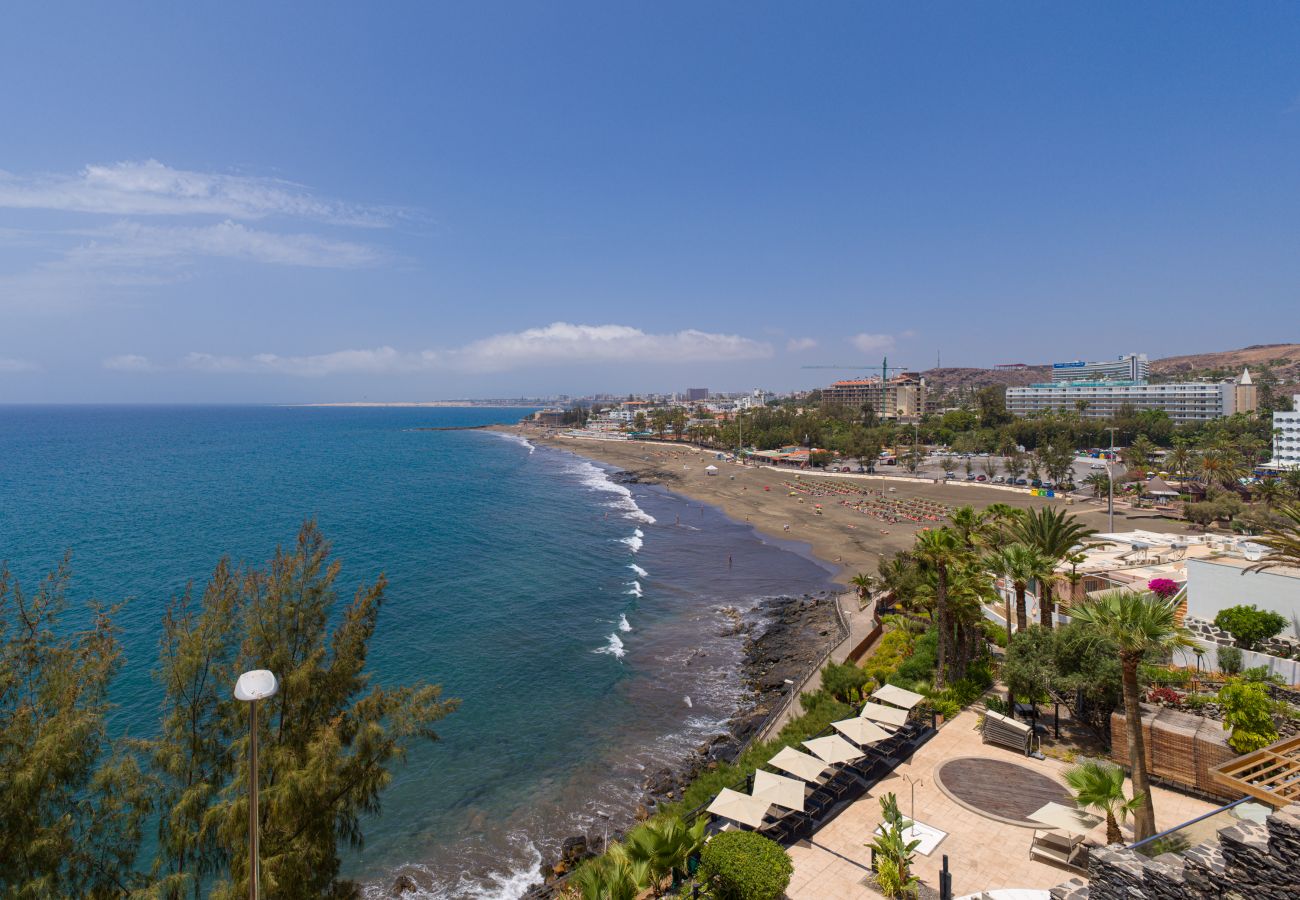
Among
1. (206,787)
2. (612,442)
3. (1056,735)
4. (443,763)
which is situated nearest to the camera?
(206,787)

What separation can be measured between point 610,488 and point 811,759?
258 feet

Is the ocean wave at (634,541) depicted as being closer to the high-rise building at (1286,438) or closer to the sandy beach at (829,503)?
the sandy beach at (829,503)

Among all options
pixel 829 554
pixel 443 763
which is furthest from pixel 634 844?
pixel 829 554

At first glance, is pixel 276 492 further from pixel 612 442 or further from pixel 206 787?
pixel 612 442

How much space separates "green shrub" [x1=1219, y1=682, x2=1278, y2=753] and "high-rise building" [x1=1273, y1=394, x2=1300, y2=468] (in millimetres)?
99067

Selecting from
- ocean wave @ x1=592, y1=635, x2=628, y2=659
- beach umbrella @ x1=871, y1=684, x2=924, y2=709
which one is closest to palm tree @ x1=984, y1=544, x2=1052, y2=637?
beach umbrella @ x1=871, y1=684, x2=924, y2=709

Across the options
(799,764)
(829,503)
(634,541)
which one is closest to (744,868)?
(799,764)

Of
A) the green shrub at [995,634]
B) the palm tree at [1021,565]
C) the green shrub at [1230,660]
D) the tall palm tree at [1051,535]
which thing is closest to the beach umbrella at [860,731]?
the palm tree at [1021,565]

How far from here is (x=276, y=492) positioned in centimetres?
7888

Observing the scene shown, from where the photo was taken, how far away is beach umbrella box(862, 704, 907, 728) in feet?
58.3

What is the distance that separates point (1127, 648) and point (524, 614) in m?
32.3

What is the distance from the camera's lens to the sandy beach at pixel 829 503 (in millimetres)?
56344

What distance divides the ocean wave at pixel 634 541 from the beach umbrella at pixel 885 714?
124 ft

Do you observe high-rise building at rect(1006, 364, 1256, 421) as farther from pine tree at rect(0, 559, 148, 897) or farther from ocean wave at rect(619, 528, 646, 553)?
pine tree at rect(0, 559, 148, 897)
